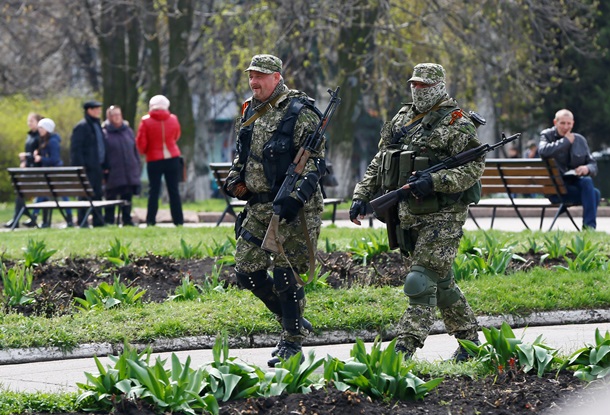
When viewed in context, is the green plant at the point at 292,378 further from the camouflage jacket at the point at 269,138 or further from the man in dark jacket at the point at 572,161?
the man in dark jacket at the point at 572,161

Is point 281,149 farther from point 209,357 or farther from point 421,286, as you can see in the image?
point 209,357

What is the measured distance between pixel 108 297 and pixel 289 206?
243 cm

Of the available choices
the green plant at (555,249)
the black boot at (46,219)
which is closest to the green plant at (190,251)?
the green plant at (555,249)

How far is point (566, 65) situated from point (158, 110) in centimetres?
A: 1365

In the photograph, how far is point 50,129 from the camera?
19.9m

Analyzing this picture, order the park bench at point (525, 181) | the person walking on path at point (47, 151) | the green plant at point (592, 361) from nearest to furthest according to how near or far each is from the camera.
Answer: the green plant at point (592, 361), the park bench at point (525, 181), the person walking on path at point (47, 151)

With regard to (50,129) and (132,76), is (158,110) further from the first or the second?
(132,76)

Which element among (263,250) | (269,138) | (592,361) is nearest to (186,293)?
(263,250)

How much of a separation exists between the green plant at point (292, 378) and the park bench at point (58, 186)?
36.3 ft

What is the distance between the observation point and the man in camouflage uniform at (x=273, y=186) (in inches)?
283

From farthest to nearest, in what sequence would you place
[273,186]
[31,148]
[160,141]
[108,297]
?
1. [31,148]
2. [160,141]
3. [108,297]
4. [273,186]

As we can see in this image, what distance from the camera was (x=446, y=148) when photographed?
6914mm

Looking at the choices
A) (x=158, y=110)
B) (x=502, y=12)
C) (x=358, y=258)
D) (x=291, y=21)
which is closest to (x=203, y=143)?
(x=291, y=21)

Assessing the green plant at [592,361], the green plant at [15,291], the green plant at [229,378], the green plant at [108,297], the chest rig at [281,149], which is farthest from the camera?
the green plant at [15,291]
